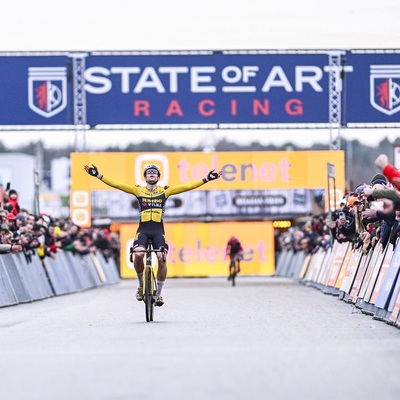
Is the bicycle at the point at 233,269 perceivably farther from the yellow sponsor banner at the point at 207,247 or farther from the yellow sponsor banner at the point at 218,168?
the yellow sponsor banner at the point at 207,247

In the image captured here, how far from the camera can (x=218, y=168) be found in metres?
37.0

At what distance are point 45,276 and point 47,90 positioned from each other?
5.06 meters

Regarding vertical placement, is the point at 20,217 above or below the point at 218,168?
below

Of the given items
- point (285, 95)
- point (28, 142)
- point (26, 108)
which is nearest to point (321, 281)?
point (285, 95)

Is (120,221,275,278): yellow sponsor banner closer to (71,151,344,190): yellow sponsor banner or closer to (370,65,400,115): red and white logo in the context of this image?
(71,151,344,190): yellow sponsor banner

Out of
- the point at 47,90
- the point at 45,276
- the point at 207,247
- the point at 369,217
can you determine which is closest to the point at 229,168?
the point at 47,90

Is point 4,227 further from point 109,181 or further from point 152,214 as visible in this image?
point 152,214

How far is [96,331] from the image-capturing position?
15789 millimetres

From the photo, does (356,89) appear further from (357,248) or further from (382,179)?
(382,179)

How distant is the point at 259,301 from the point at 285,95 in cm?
917

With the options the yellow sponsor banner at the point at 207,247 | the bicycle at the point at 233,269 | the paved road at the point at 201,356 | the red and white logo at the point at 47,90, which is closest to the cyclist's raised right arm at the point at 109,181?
the paved road at the point at 201,356

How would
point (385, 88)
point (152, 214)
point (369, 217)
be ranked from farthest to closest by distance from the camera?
1. point (385, 88)
2. point (152, 214)
3. point (369, 217)

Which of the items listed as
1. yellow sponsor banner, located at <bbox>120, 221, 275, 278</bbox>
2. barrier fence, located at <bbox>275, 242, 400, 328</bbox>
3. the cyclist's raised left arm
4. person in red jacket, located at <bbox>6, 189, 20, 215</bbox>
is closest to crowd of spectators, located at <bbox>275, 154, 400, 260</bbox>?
barrier fence, located at <bbox>275, 242, 400, 328</bbox>

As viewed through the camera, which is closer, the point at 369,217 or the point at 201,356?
the point at 201,356
